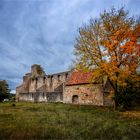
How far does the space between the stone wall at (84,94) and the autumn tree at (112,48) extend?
5.82 m

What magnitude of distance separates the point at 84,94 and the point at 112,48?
12.2 m

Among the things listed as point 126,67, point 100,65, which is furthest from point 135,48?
point 100,65

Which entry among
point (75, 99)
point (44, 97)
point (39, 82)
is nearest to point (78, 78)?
point (75, 99)

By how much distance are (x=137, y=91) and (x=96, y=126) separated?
1458 centimetres

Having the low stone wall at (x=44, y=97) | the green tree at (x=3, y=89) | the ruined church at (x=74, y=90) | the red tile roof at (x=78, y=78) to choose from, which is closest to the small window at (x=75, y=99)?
the ruined church at (x=74, y=90)

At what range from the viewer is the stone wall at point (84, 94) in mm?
31438

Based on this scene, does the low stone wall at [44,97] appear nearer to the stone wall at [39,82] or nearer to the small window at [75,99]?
the stone wall at [39,82]

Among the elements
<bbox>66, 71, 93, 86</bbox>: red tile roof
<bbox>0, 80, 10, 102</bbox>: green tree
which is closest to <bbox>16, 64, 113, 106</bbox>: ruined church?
<bbox>66, 71, 93, 86</bbox>: red tile roof

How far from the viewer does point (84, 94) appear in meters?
33.5

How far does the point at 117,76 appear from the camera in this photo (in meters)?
23.5

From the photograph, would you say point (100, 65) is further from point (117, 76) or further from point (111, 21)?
point (111, 21)

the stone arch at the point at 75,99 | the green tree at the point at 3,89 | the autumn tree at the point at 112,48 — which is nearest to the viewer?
the autumn tree at the point at 112,48

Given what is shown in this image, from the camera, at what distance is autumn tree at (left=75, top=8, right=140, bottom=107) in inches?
896

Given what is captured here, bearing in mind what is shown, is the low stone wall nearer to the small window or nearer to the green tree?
the small window
